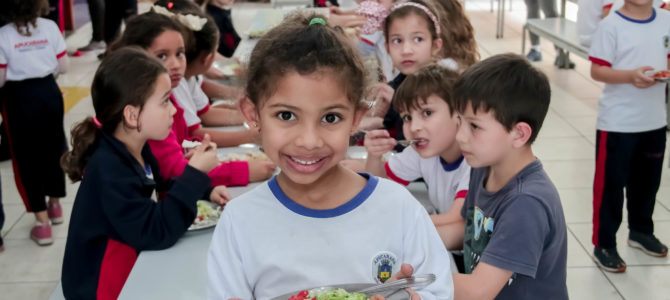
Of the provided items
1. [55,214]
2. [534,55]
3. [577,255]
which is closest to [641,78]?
[577,255]

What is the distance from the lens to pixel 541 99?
62.1 inches

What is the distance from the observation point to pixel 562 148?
4.43 meters

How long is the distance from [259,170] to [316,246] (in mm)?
1097

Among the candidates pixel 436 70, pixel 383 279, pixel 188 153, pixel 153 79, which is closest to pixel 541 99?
pixel 436 70

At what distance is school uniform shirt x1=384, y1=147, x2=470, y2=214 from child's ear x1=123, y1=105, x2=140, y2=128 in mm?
749

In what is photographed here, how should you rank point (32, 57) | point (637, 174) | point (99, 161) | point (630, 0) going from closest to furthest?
point (99, 161), point (630, 0), point (637, 174), point (32, 57)

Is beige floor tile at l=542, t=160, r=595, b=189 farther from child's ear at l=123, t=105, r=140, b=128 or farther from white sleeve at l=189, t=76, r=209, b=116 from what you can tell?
child's ear at l=123, t=105, r=140, b=128

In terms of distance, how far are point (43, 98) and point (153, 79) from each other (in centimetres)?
171

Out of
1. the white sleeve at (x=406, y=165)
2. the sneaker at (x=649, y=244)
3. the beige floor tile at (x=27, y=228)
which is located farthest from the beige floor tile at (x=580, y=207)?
the beige floor tile at (x=27, y=228)

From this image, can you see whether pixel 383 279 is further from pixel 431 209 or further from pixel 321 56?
pixel 431 209

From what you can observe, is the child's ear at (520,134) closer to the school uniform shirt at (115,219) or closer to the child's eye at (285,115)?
the child's eye at (285,115)

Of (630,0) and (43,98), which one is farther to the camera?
(43,98)

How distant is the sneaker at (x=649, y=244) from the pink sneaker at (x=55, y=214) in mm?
2675

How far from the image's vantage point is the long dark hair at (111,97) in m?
1.90
